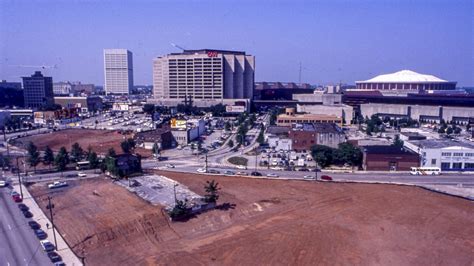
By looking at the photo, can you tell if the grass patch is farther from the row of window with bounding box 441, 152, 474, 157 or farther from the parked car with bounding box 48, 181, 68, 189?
the row of window with bounding box 441, 152, 474, 157

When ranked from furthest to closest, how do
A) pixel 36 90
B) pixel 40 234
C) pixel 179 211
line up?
1. pixel 36 90
2. pixel 179 211
3. pixel 40 234

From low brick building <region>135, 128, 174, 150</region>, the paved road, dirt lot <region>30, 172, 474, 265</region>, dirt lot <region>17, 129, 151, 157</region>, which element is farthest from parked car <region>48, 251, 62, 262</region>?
low brick building <region>135, 128, 174, 150</region>

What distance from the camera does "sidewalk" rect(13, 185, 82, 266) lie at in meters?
15.0

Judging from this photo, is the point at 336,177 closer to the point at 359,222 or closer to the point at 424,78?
the point at 359,222

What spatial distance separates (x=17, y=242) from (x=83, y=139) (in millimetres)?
29447

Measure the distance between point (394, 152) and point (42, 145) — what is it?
115ft

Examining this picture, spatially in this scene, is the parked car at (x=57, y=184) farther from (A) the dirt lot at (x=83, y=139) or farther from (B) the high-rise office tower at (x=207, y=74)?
(B) the high-rise office tower at (x=207, y=74)

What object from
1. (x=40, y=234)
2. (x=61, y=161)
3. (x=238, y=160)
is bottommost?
(x=40, y=234)

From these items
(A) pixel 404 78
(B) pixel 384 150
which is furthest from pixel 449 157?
(A) pixel 404 78

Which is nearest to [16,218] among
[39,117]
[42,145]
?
[42,145]

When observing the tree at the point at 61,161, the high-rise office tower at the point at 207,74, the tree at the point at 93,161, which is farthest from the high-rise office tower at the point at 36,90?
the tree at the point at 93,161

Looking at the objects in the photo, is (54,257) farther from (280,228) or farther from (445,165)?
(445,165)

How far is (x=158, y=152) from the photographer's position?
36.5 meters

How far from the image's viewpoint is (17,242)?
53.6ft
